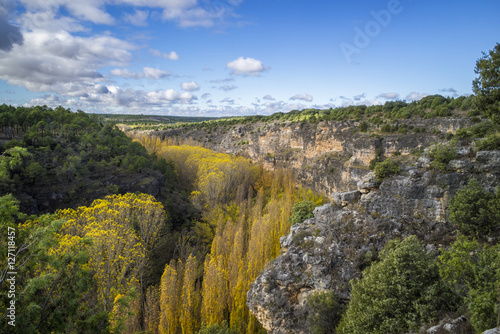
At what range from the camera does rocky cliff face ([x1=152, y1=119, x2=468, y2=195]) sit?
29.5 meters

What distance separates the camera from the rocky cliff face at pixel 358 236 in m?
11.7

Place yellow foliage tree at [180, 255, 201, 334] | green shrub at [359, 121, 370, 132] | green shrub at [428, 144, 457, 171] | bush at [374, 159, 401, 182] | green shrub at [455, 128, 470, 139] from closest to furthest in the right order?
green shrub at [428, 144, 457, 171] → yellow foliage tree at [180, 255, 201, 334] → bush at [374, 159, 401, 182] → green shrub at [455, 128, 470, 139] → green shrub at [359, 121, 370, 132]

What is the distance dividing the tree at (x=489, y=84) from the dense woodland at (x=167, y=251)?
0.18 ft

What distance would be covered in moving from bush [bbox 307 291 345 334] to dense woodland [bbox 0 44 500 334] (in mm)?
52

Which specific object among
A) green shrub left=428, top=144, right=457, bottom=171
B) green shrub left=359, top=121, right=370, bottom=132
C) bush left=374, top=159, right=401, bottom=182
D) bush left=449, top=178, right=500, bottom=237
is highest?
green shrub left=359, top=121, right=370, bottom=132

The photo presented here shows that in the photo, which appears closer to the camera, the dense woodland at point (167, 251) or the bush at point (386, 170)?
the dense woodland at point (167, 251)

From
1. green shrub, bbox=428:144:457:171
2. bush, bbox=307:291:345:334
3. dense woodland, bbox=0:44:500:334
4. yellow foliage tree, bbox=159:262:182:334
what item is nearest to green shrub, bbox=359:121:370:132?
dense woodland, bbox=0:44:500:334

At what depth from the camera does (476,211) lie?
1068 cm

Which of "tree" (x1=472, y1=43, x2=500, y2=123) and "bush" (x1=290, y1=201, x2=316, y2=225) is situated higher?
"tree" (x1=472, y1=43, x2=500, y2=123)

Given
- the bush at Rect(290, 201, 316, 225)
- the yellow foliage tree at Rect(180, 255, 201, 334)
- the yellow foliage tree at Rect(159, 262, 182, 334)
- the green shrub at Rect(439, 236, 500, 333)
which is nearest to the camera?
the green shrub at Rect(439, 236, 500, 333)

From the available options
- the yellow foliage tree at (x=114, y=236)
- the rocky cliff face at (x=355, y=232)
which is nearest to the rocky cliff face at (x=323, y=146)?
the rocky cliff face at (x=355, y=232)

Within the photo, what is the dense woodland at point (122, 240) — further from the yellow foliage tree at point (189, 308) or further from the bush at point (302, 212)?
the bush at point (302, 212)

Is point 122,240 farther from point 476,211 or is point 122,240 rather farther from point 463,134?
point 463,134

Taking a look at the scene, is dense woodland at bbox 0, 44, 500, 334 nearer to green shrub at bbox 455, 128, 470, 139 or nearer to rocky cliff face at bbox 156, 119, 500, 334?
green shrub at bbox 455, 128, 470, 139
